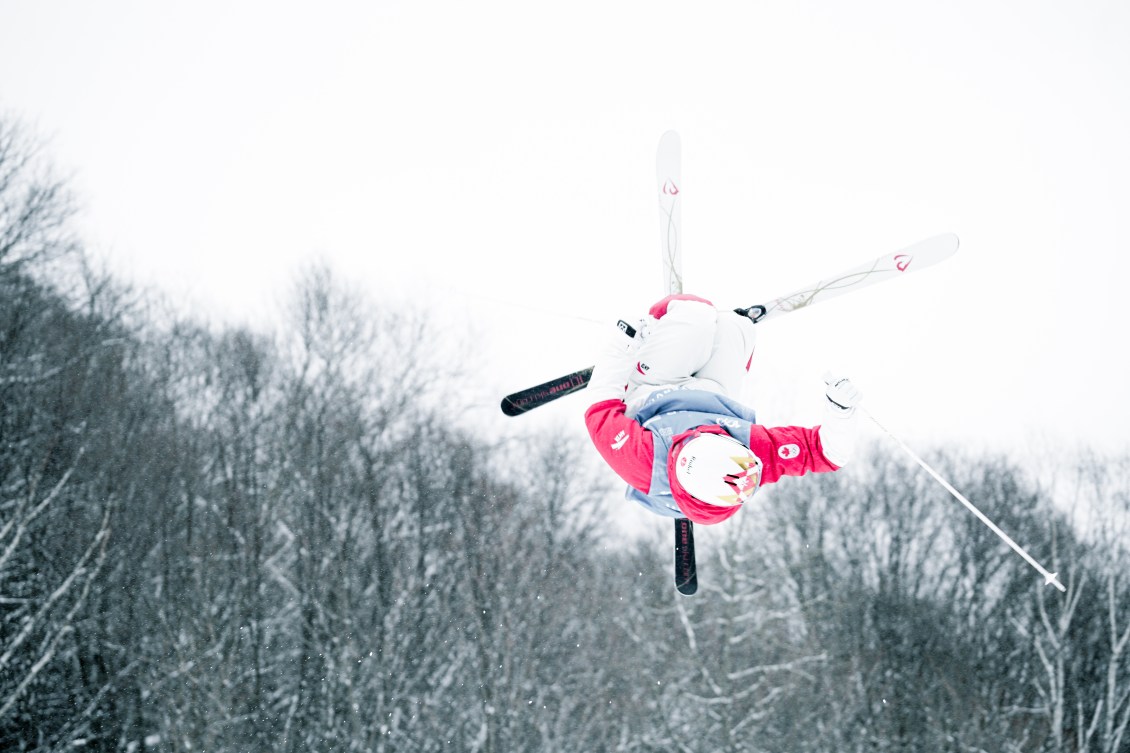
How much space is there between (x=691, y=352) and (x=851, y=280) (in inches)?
48.1

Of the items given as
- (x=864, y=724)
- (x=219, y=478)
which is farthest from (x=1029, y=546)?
(x=219, y=478)

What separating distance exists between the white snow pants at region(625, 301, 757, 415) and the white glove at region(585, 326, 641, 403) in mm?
51

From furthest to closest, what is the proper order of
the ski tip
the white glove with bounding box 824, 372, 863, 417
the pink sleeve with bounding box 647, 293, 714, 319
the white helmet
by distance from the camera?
the ski tip
the pink sleeve with bounding box 647, 293, 714, 319
the white glove with bounding box 824, 372, 863, 417
the white helmet

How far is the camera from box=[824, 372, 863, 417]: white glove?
143 inches

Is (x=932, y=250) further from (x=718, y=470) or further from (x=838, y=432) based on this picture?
(x=718, y=470)

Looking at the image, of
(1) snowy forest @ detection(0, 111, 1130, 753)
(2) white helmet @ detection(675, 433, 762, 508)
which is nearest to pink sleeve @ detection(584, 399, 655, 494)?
(2) white helmet @ detection(675, 433, 762, 508)

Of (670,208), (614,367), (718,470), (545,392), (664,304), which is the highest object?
(670,208)

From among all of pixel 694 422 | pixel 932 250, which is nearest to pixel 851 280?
pixel 932 250

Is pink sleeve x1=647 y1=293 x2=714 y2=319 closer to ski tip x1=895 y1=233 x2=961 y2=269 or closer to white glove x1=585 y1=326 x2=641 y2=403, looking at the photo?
white glove x1=585 y1=326 x2=641 y2=403

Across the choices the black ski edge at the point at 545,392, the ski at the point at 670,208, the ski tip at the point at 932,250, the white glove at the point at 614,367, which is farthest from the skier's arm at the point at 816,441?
the ski at the point at 670,208

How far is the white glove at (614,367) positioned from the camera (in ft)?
13.5

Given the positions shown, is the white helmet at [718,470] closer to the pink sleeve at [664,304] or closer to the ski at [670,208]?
the pink sleeve at [664,304]

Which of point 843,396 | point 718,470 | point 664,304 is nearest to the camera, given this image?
point 718,470

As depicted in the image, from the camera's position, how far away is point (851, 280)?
4.73 m
